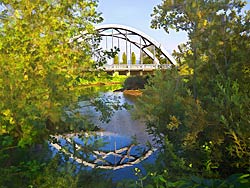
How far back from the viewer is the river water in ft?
13.2

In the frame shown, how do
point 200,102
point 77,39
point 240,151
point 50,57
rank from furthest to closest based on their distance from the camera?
point 77,39, point 50,57, point 200,102, point 240,151

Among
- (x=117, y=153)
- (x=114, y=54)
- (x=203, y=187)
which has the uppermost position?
(x=114, y=54)

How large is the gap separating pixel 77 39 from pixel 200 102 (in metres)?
2.13

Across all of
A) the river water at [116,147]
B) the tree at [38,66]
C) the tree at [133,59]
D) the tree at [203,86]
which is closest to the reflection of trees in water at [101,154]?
the river water at [116,147]

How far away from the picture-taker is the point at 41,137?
3.96 meters

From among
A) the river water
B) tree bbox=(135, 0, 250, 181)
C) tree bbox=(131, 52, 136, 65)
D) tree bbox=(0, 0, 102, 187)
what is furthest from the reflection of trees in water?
tree bbox=(131, 52, 136, 65)

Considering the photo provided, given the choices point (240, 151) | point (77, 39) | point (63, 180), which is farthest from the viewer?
point (77, 39)

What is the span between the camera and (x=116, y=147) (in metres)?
7.01

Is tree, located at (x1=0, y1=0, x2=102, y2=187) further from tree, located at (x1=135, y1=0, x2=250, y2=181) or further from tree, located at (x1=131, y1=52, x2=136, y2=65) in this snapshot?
tree, located at (x1=131, y1=52, x2=136, y2=65)

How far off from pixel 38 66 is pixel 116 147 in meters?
3.46

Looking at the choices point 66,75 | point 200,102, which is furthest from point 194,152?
point 66,75

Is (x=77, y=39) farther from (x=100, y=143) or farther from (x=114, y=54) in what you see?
(x=100, y=143)

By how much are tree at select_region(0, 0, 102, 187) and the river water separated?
0.43 meters

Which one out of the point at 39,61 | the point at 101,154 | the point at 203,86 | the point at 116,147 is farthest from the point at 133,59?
the point at 203,86
